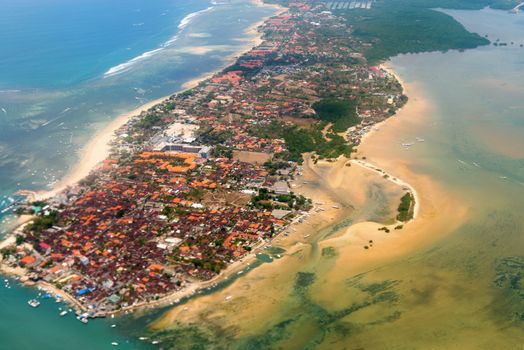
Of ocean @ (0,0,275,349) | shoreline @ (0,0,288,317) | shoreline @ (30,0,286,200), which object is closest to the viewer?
ocean @ (0,0,275,349)

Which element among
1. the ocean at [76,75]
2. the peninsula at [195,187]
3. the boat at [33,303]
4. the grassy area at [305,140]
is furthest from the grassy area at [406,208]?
the boat at [33,303]

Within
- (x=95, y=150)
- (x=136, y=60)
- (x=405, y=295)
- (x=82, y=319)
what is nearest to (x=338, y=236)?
(x=405, y=295)

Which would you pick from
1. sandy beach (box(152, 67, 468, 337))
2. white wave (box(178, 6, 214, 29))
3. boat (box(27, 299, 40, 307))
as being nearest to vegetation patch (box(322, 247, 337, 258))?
sandy beach (box(152, 67, 468, 337))

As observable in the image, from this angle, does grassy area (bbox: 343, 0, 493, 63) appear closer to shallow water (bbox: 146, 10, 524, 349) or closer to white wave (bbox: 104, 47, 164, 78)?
white wave (bbox: 104, 47, 164, 78)

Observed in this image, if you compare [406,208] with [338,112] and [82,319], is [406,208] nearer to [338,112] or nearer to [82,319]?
[338,112]

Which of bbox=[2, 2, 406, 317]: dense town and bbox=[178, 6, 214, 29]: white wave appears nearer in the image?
bbox=[2, 2, 406, 317]: dense town

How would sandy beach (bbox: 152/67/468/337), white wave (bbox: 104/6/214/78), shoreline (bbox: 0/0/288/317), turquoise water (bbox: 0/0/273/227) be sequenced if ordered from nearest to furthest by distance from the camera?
sandy beach (bbox: 152/67/468/337) → shoreline (bbox: 0/0/288/317) → turquoise water (bbox: 0/0/273/227) → white wave (bbox: 104/6/214/78)

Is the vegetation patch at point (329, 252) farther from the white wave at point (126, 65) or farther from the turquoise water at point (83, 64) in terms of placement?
the white wave at point (126, 65)
